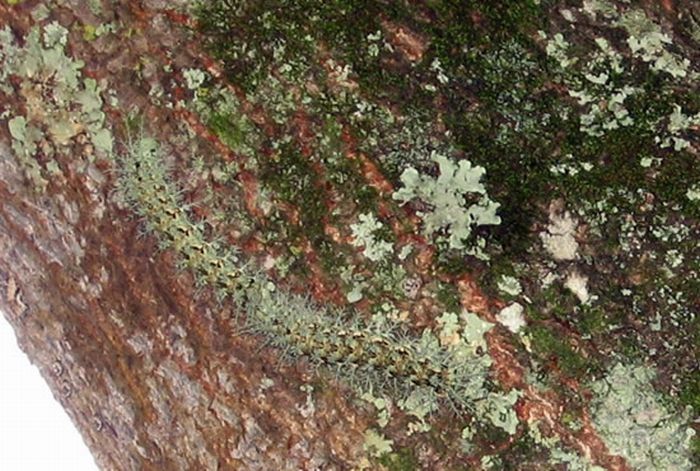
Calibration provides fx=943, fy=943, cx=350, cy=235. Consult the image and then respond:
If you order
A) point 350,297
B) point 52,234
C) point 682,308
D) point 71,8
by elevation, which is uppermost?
point 71,8

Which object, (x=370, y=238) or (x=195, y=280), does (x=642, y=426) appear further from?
(x=195, y=280)

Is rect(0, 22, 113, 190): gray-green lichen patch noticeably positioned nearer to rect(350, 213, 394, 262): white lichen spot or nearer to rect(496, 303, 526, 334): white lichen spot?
rect(350, 213, 394, 262): white lichen spot

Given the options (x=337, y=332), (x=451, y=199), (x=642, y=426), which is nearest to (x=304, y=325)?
(x=337, y=332)

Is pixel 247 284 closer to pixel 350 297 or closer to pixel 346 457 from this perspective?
pixel 350 297

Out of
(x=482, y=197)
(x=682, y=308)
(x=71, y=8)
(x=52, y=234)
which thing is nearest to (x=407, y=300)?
(x=482, y=197)

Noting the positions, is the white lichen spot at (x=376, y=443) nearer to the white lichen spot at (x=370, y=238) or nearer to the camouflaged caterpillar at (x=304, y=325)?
the camouflaged caterpillar at (x=304, y=325)
